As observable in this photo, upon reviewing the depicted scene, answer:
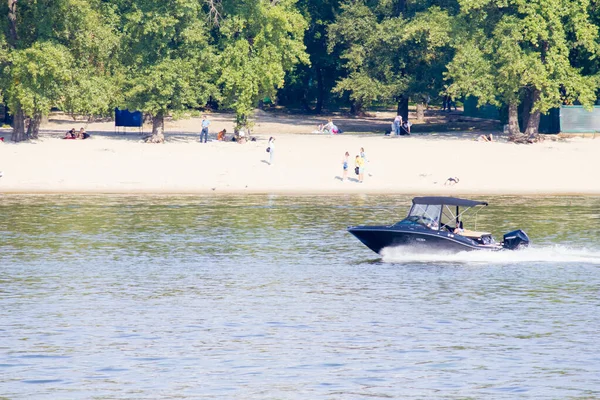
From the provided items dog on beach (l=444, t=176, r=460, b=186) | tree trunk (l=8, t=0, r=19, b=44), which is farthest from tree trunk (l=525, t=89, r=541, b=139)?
tree trunk (l=8, t=0, r=19, b=44)

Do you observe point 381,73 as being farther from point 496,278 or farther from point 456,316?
point 456,316

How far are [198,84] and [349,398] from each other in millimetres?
45083

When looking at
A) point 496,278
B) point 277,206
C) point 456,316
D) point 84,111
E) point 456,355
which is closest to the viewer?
point 456,355

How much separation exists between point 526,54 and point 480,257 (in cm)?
3245

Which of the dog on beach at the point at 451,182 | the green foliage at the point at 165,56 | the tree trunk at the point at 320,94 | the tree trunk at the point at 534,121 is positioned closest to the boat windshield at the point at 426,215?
the dog on beach at the point at 451,182

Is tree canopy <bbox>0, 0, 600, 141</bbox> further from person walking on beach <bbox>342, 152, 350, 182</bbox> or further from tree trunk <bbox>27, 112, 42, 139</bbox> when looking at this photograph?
person walking on beach <bbox>342, 152, 350, 182</bbox>

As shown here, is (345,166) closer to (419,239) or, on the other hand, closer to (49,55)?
(49,55)

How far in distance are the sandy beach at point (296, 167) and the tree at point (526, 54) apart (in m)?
2.72

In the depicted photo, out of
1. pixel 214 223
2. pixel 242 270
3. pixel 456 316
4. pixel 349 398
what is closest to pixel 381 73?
pixel 214 223

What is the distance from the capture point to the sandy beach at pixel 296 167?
50.5m

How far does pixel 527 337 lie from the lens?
21719 millimetres

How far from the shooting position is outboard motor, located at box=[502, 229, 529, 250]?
101 feet

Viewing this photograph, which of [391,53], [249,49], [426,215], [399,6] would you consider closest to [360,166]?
[249,49]

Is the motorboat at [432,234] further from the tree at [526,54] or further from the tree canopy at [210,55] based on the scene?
the tree at [526,54]
